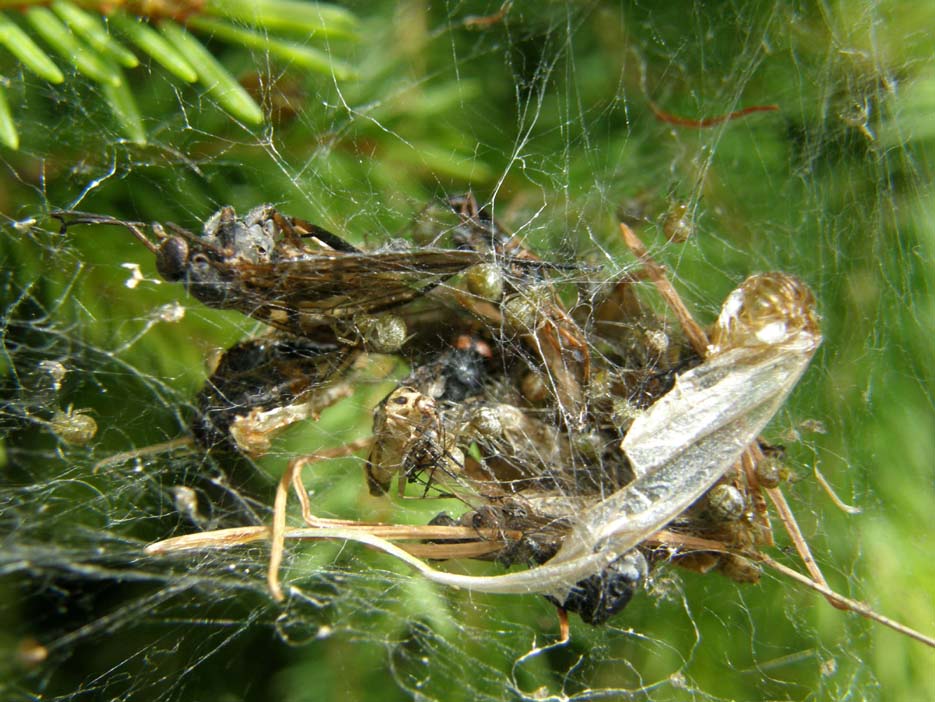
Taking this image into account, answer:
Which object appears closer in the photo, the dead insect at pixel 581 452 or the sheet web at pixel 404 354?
the dead insect at pixel 581 452

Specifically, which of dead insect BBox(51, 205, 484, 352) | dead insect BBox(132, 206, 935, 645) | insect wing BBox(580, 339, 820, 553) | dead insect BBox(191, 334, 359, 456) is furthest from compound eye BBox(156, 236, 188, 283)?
insect wing BBox(580, 339, 820, 553)

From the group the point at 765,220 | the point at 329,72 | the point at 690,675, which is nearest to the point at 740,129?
the point at 765,220

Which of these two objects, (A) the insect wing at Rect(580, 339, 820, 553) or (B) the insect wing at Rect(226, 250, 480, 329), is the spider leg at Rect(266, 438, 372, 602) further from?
(A) the insect wing at Rect(580, 339, 820, 553)

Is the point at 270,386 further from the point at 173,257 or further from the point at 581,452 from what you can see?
the point at 581,452

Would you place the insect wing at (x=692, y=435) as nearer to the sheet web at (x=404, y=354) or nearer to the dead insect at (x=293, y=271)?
the sheet web at (x=404, y=354)

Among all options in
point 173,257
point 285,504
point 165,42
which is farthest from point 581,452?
point 165,42

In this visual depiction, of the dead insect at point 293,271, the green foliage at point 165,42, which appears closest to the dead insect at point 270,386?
the dead insect at point 293,271
